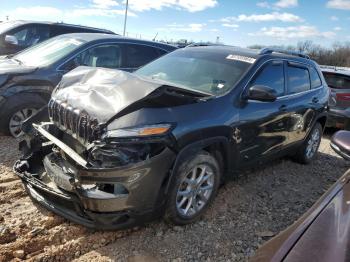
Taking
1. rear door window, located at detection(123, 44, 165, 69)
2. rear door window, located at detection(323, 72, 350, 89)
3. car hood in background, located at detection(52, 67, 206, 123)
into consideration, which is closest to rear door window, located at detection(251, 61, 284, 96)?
car hood in background, located at detection(52, 67, 206, 123)

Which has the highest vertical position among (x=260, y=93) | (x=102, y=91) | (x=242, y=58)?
(x=242, y=58)

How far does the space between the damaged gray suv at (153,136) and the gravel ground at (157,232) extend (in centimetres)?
22

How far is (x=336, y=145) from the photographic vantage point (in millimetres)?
2904

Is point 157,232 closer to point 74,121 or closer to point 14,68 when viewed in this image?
point 74,121

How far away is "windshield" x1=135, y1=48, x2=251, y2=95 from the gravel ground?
134 centimetres

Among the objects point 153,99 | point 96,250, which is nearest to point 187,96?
point 153,99

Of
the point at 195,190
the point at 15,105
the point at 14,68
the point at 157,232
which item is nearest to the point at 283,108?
the point at 195,190

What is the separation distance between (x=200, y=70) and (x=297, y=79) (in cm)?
173

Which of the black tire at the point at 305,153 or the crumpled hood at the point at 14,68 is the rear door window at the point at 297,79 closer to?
the black tire at the point at 305,153

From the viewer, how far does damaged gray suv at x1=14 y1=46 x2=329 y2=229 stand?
2.94m

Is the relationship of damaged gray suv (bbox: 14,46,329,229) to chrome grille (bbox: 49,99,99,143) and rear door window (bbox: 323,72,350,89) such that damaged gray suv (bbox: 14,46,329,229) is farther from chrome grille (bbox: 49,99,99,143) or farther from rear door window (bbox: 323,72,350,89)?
rear door window (bbox: 323,72,350,89)

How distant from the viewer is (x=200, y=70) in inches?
170

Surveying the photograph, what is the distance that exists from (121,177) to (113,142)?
282 millimetres

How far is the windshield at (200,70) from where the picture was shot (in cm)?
405
